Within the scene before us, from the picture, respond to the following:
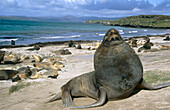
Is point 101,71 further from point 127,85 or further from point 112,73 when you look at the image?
point 127,85

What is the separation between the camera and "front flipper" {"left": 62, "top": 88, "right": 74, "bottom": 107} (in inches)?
165

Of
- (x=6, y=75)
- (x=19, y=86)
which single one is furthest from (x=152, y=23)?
(x=19, y=86)

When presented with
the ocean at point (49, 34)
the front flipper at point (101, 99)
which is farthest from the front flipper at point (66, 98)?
the ocean at point (49, 34)

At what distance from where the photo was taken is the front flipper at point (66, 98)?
4195mm

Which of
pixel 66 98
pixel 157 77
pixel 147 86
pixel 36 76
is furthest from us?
pixel 36 76

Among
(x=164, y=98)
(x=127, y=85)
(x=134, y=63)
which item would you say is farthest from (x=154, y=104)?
(x=134, y=63)

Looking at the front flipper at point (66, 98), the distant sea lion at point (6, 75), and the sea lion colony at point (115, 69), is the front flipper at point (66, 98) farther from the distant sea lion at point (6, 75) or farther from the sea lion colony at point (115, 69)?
the distant sea lion at point (6, 75)

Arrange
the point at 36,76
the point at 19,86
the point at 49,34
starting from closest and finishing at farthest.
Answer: the point at 19,86
the point at 36,76
the point at 49,34

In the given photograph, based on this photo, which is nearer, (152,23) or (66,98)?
(66,98)

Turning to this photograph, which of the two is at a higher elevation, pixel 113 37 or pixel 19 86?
pixel 113 37

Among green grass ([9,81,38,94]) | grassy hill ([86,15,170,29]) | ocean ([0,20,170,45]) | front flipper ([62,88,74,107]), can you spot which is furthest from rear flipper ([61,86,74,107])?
grassy hill ([86,15,170,29])

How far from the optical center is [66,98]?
443 cm

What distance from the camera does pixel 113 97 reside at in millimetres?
3812

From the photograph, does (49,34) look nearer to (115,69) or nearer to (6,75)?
(6,75)
